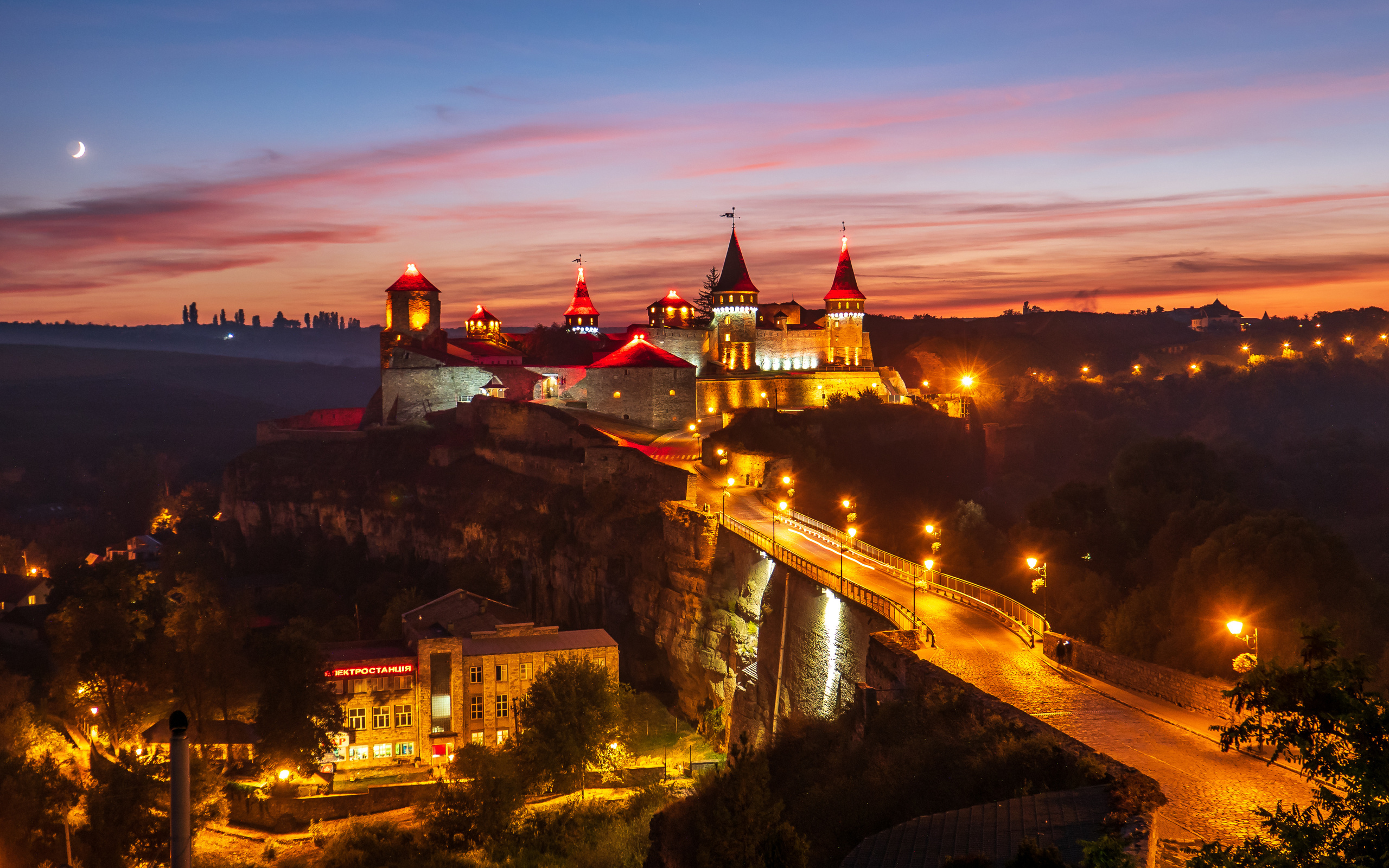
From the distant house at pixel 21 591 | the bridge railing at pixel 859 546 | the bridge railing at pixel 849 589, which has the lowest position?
the distant house at pixel 21 591

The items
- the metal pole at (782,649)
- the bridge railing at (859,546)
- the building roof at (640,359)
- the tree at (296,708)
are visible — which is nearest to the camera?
the metal pole at (782,649)

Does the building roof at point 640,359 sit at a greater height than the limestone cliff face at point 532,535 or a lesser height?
greater

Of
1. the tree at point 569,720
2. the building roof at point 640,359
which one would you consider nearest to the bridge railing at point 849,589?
the tree at point 569,720

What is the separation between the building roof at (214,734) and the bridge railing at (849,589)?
19753mm

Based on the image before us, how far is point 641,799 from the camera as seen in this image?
30.5 meters

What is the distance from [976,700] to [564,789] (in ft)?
64.5

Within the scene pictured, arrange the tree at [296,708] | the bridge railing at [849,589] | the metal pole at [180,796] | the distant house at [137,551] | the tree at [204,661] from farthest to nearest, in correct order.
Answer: the distant house at [137,551], the tree at [204,661], the tree at [296,708], the bridge railing at [849,589], the metal pole at [180,796]

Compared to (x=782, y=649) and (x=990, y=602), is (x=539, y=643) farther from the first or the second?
(x=990, y=602)

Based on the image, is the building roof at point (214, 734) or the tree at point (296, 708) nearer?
the tree at point (296, 708)

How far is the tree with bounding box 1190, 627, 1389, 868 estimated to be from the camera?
31.3 feet

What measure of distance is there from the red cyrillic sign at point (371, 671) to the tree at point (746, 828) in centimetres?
2138

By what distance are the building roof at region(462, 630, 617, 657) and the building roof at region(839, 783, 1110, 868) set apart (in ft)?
84.6

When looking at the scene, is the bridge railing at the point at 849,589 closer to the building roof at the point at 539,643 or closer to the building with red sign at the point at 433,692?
the building roof at the point at 539,643

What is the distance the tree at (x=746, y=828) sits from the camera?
15.3 metres
